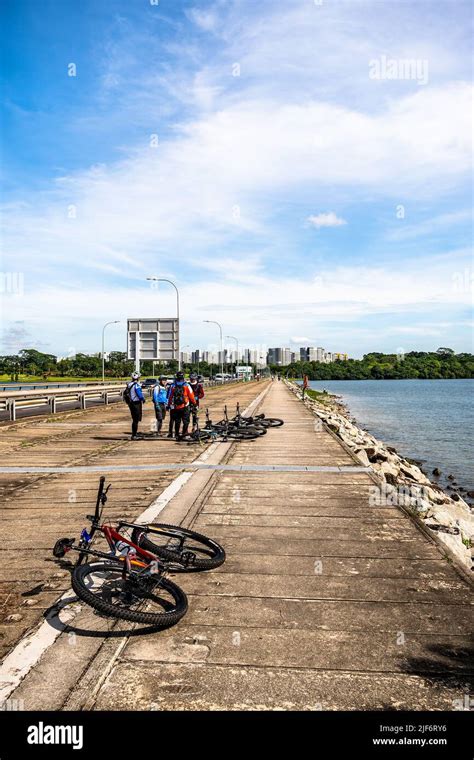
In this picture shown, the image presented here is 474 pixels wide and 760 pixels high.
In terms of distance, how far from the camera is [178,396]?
52.0 ft

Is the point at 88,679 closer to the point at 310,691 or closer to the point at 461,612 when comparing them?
the point at 310,691

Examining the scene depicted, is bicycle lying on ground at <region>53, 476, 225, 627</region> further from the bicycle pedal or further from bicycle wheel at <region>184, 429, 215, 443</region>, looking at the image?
bicycle wheel at <region>184, 429, 215, 443</region>

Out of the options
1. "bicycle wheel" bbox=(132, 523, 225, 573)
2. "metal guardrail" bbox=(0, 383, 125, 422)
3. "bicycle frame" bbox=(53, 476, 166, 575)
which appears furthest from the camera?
"metal guardrail" bbox=(0, 383, 125, 422)

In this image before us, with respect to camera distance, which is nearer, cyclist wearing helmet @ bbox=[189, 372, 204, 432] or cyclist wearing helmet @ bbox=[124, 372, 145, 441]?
cyclist wearing helmet @ bbox=[124, 372, 145, 441]

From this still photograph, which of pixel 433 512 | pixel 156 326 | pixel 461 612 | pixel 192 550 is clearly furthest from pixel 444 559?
pixel 156 326

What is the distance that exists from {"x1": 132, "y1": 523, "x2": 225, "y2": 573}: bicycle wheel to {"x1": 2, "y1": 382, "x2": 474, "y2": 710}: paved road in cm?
13

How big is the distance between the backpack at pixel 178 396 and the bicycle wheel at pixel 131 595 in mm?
10674

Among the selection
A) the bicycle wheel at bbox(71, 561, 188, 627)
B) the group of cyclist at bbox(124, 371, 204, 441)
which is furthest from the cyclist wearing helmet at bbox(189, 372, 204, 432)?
the bicycle wheel at bbox(71, 561, 188, 627)

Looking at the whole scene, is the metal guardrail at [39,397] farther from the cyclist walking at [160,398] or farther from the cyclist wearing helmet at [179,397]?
the cyclist wearing helmet at [179,397]

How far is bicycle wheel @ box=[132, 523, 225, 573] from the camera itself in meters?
5.61

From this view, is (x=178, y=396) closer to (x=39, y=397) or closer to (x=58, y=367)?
(x=39, y=397)

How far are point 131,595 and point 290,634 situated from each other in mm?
1392

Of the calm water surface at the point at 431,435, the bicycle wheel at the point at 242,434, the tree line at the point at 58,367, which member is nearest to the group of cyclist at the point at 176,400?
the bicycle wheel at the point at 242,434
